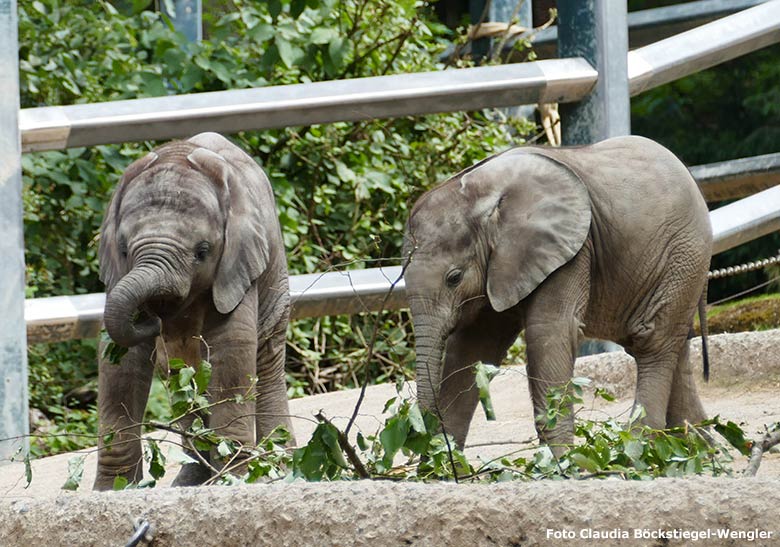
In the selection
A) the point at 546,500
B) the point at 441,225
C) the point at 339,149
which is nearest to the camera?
the point at 546,500

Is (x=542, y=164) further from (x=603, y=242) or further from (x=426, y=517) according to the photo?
(x=426, y=517)

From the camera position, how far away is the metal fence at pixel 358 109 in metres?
5.68

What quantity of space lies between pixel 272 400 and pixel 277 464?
140 cm

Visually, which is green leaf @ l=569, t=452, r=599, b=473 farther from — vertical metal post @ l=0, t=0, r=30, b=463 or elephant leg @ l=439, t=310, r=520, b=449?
vertical metal post @ l=0, t=0, r=30, b=463

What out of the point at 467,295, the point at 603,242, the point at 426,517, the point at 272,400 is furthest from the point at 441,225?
the point at 426,517

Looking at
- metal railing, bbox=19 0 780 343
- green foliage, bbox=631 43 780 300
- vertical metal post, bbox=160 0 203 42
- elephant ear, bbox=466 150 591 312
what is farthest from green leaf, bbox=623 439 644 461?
green foliage, bbox=631 43 780 300

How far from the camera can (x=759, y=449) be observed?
3.26m

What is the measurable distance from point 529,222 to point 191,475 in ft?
4.60

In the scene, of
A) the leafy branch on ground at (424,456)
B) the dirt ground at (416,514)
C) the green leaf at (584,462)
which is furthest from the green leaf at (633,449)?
the dirt ground at (416,514)

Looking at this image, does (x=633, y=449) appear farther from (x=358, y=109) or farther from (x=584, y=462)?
(x=358, y=109)

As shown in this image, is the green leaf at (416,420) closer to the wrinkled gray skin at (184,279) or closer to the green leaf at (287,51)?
the wrinkled gray skin at (184,279)

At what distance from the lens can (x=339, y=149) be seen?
31.0 ft

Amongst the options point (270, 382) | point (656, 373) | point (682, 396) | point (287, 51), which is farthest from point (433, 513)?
point (287, 51)

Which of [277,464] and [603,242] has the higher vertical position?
[603,242]
